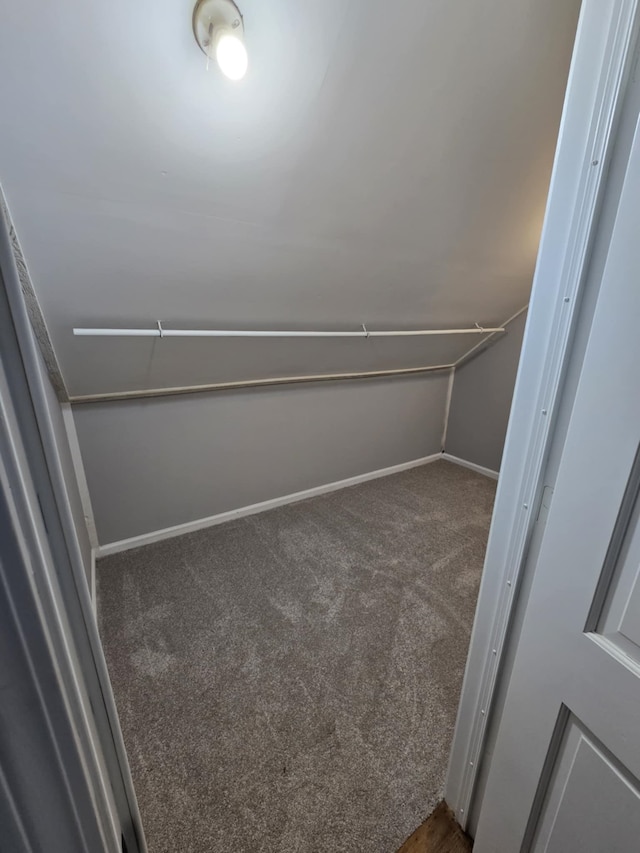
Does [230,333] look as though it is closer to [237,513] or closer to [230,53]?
[230,53]

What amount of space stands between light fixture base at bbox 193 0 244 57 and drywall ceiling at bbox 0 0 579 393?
2cm

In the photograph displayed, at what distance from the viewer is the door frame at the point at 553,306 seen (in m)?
0.56

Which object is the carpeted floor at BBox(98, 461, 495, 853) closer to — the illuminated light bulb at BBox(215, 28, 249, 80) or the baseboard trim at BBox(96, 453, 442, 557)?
the baseboard trim at BBox(96, 453, 442, 557)

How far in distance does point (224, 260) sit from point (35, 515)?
4.25 feet

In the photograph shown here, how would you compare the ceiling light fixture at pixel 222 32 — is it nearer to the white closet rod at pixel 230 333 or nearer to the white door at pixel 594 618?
the white door at pixel 594 618

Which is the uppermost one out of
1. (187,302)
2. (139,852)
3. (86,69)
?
(86,69)

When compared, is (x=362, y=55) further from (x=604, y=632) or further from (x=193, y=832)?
(x=193, y=832)

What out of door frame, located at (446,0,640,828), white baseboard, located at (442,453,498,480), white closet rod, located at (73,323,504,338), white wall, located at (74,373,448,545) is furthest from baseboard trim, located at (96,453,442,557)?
door frame, located at (446,0,640,828)

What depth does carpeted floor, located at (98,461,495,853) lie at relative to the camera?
106 cm

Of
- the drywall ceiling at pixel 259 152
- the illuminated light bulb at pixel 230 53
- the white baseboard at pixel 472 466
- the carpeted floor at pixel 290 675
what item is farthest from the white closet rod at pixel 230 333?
the white baseboard at pixel 472 466

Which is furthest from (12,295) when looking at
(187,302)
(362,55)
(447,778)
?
(447,778)

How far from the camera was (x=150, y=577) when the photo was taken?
6.48 feet

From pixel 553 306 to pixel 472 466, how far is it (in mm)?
3128

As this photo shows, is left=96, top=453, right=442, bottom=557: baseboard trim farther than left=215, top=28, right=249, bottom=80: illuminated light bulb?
Yes
